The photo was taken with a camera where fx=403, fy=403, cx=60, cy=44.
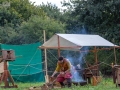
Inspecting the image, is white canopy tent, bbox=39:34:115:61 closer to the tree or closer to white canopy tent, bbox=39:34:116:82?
white canopy tent, bbox=39:34:116:82

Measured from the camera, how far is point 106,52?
70.9 feet

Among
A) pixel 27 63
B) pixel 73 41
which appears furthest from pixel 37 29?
pixel 73 41

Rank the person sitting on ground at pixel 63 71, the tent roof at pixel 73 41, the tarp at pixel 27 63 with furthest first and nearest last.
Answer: the tarp at pixel 27 63 → the tent roof at pixel 73 41 → the person sitting on ground at pixel 63 71

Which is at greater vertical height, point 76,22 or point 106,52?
point 76,22

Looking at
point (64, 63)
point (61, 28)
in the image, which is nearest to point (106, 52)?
point (61, 28)

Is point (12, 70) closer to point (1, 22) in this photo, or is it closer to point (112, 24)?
point (112, 24)

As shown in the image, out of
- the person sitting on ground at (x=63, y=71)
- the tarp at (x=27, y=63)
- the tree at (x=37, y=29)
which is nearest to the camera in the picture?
the person sitting on ground at (x=63, y=71)

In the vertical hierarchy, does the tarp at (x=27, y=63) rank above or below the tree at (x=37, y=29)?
below

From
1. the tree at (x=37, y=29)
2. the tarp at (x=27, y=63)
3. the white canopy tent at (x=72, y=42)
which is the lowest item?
the tarp at (x=27, y=63)

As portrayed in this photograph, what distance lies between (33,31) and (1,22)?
28.2 ft

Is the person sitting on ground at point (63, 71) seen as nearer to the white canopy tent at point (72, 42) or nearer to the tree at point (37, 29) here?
the white canopy tent at point (72, 42)

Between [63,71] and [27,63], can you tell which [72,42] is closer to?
[63,71]

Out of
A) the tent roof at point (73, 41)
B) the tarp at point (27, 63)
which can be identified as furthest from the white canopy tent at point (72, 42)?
the tarp at point (27, 63)

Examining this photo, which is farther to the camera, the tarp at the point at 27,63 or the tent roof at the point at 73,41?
the tarp at the point at 27,63
